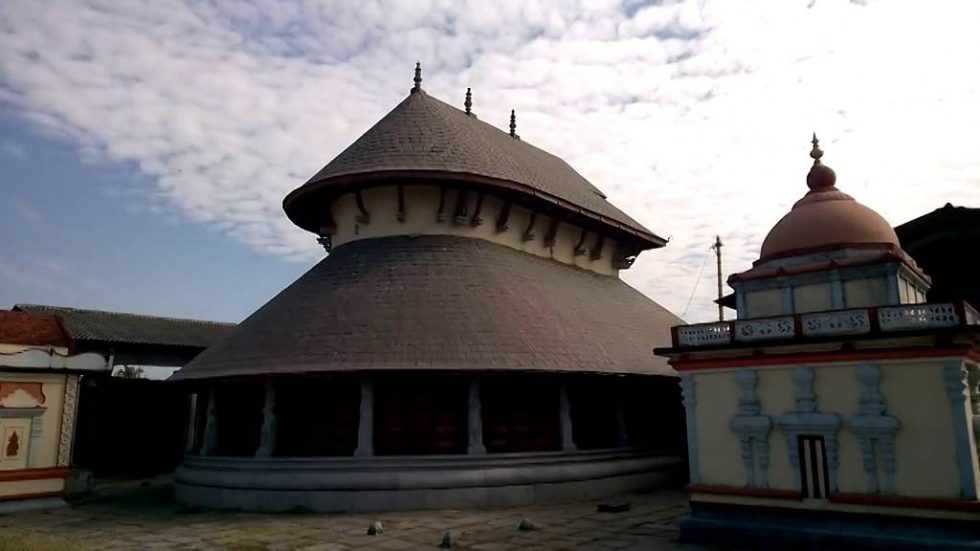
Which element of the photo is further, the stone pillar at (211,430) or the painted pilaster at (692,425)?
the stone pillar at (211,430)

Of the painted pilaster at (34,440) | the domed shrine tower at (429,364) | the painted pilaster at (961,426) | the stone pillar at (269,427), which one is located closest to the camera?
the painted pilaster at (961,426)

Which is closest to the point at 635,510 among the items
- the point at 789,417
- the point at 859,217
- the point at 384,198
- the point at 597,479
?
the point at 597,479

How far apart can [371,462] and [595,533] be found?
6021mm

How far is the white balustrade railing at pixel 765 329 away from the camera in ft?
41.1

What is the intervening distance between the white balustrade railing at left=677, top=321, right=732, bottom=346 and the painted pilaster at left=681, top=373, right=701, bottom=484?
27.2 inches

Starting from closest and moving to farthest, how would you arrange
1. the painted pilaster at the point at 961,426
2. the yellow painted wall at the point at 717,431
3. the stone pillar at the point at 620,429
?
the painted pilaster at the point at 961,426 → the yellow painted wall at the point at 717,431 → the stone pillar at the point at 620,429

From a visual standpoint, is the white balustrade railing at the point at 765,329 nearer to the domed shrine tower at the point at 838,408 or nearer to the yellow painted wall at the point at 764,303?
the domed shrine tower at the point at 838,408

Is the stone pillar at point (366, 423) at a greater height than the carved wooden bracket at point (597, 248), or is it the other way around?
the carved wooden bracket at point (597, 248)

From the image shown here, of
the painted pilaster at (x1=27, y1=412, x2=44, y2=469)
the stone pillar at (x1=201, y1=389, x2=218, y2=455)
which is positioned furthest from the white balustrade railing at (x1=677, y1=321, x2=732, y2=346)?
the painted pilaster at (x1=27, y1=412, x2=44, y2=469)

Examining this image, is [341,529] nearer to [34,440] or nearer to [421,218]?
[34,440]

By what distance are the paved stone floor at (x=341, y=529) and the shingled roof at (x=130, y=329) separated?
15.5 meters

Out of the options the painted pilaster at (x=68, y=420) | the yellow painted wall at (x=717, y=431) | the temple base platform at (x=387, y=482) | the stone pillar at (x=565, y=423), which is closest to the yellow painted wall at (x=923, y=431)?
the yellow painted wall at (x=717, y=431)

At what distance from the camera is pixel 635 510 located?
54.2 feet

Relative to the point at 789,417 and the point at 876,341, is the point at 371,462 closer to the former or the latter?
the point at 789,417
